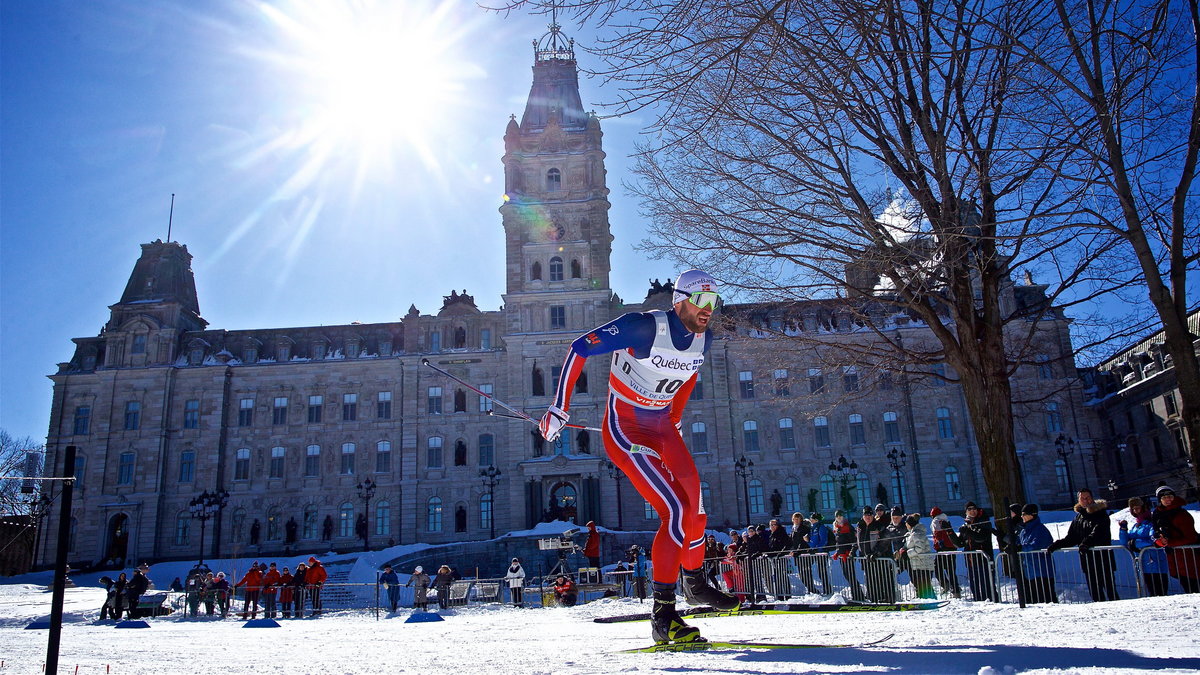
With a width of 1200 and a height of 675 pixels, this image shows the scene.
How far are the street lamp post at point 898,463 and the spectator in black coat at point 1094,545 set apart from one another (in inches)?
1121

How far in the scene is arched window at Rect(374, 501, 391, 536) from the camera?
39.2 meters

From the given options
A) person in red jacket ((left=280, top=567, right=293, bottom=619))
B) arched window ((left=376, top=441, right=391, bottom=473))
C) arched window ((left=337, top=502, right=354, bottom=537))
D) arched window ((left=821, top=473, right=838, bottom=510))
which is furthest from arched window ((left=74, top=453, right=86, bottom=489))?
arched window ((left=821, top=473, right=838, bottom=510))

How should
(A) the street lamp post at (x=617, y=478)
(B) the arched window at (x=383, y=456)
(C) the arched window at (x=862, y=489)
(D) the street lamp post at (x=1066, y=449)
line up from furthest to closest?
1. (B) the arched window at (x=383, y=456)
2. (C) the arched window at (x=862, y=489)
3. (A) the street lamp post at (x=617, y=478)
4. (D) the street lamp post at (x=1066, y=449)

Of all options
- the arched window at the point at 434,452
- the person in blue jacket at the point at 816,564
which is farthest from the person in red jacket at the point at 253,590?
the arched window at the point at 434,452

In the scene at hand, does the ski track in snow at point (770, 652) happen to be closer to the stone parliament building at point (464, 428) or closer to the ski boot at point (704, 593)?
the ski boot at point (704, 593)

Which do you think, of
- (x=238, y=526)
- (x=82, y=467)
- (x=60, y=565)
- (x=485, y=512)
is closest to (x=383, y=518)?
(x=485, y=512)

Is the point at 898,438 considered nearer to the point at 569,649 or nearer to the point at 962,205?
the point at 962,205

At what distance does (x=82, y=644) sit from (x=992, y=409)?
9.13 metres

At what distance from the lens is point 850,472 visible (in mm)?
38438

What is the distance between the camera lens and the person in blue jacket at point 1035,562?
24.5 feet

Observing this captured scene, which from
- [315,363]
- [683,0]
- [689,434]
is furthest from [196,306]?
[683,0]

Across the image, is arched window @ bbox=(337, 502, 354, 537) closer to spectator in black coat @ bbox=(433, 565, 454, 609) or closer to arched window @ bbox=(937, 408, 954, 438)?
spectator in black coat @ bbox=(433, 565, 454, 609)

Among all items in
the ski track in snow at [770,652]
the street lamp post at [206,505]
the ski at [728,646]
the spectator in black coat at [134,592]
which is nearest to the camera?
the ski track in snow at [770,652]

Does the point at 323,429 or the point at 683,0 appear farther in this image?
the point at 323,429
